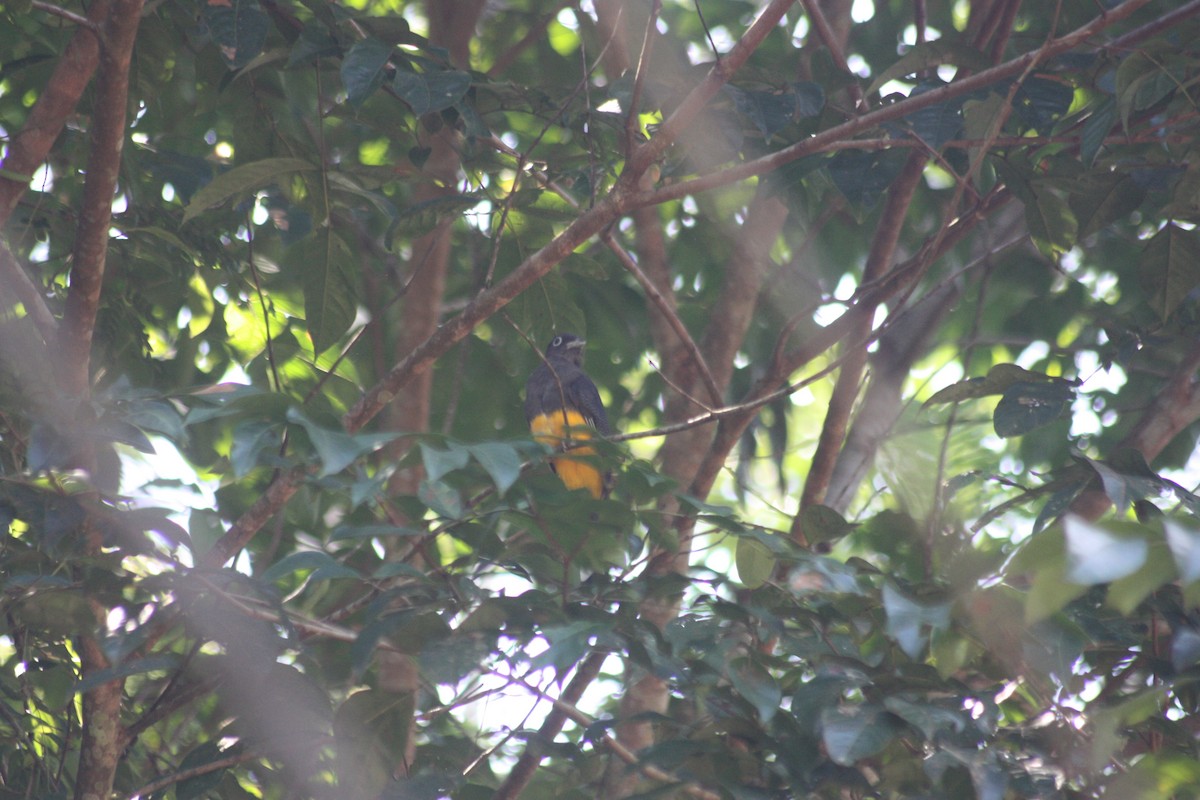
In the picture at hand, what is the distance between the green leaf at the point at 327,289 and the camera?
279 cm

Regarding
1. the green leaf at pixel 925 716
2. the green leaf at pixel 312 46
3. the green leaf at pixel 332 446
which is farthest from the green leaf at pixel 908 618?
the green leaf at pixel 312 46

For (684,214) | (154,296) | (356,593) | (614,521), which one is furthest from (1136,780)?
(684,214)

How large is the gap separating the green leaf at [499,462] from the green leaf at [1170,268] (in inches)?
72.9

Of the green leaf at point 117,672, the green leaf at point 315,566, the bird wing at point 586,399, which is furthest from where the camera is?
the bird wing at point 586,399

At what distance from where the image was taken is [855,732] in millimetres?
1623

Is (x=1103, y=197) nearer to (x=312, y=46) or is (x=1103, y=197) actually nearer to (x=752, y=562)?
(x=752, y=562)

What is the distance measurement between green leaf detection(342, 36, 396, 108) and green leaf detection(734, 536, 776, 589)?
123cm

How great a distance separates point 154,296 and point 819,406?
2910 millimetres

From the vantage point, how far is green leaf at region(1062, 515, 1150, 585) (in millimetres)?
1067

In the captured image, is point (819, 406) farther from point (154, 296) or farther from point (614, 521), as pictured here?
point (614, 521)

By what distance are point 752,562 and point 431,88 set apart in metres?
1.22

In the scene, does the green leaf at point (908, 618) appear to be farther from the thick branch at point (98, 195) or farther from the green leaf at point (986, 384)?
the thick branch at point (98, 195)

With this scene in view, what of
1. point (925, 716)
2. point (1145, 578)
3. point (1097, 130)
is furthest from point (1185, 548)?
point (1097, 130)

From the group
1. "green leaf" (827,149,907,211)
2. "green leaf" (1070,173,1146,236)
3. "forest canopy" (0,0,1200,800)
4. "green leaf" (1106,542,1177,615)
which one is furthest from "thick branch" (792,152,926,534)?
"green leaf" (1106,542,1177,615)
